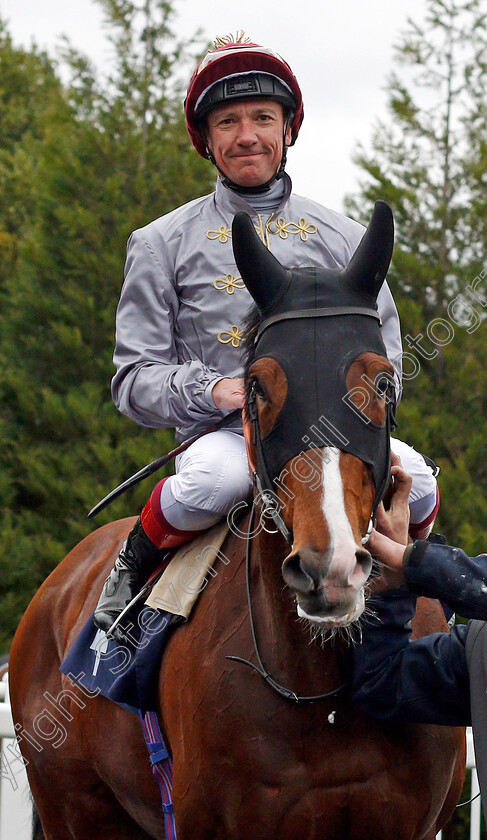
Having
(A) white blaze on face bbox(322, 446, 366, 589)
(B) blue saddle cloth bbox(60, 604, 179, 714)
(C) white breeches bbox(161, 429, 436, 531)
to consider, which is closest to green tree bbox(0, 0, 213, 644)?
(B) blue saddle cloth bbox(60, 604, 179, 714)

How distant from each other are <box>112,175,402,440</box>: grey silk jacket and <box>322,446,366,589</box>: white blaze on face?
2.79 feet

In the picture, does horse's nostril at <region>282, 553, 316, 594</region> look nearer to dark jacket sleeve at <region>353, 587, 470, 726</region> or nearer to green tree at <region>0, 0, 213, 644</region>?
dark jacket sleeve at <region>353, 587, 470, 726</region>

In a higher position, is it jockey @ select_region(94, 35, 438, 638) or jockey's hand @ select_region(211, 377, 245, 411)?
jockey @ select_region(94, 35, 438, 638)

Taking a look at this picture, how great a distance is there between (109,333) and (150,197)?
1.34m

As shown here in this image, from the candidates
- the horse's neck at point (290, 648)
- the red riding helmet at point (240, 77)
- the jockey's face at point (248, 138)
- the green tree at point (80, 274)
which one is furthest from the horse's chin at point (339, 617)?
the green tree at point (80, 274)

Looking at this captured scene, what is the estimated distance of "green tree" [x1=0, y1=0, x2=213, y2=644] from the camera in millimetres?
8297

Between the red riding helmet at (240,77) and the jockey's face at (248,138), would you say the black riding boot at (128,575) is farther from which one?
the red riding helmet at (240,77)

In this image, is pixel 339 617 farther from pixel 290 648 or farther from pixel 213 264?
pixel 213 264

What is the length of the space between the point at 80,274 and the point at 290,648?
6649 millimetres

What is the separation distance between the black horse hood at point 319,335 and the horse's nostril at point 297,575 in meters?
0.28

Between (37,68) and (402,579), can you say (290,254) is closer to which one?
(402,579)

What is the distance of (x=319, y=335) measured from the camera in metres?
2.40

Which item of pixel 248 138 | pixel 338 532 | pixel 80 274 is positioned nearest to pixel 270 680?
pixel 338 532

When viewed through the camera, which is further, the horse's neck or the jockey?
the jockey
